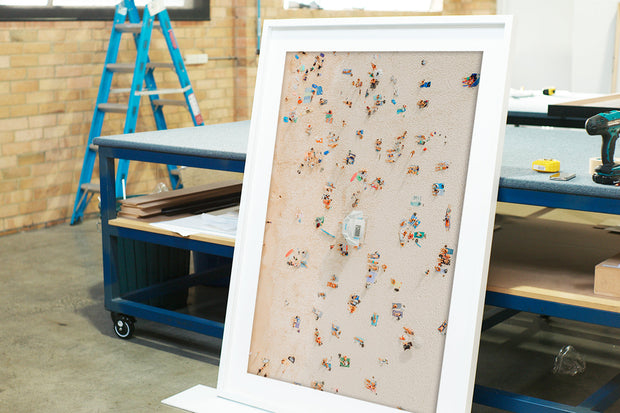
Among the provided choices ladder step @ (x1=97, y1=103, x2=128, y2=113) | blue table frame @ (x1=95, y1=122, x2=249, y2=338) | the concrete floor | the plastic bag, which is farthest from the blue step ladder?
the plastic bag

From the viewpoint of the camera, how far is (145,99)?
558cm

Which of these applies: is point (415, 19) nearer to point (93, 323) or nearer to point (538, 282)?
point (538, 282)

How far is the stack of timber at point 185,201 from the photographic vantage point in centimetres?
295

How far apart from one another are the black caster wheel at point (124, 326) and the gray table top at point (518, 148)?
0.67m

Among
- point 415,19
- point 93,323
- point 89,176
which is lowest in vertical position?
point 93,323

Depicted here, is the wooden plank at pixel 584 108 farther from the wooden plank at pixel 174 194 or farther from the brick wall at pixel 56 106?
the brick wall at pixel 56 106

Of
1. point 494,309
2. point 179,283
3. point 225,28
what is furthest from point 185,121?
point 494,309

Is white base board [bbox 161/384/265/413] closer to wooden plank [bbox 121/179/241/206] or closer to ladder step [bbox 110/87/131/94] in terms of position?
wooden plank [bbox 121/179/241/206]

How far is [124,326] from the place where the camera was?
118 inches

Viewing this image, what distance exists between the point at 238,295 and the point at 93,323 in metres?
1.10

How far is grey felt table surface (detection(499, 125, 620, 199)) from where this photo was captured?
1968mm

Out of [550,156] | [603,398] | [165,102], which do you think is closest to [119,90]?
[165,102]

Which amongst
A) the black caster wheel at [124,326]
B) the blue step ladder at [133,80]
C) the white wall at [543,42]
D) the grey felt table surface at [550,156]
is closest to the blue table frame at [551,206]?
the grey felt table surface at [550,156]

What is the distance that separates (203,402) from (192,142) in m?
0.98
